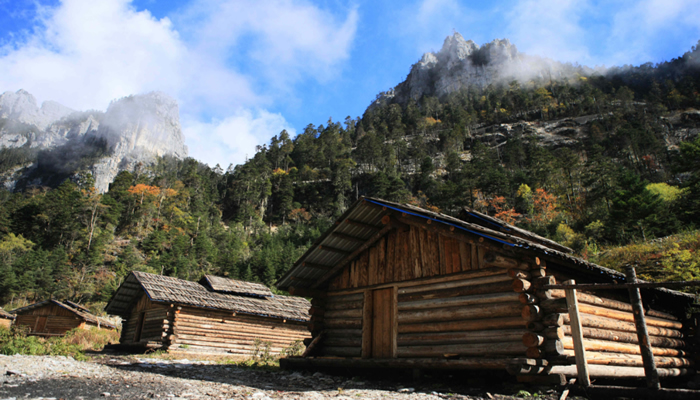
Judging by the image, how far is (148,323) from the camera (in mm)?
23062

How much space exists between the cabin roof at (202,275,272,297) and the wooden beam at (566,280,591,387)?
21227mm

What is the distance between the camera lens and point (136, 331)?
23859mm

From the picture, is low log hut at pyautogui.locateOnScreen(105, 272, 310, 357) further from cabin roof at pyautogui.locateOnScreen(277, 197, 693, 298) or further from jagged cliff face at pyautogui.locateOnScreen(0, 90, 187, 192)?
jagged cliff face at pyautogui.locateOnScreen(0, 90, 187, 192)

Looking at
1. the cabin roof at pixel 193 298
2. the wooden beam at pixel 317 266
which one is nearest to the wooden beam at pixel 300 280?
the wooden beam at pixel 317 266

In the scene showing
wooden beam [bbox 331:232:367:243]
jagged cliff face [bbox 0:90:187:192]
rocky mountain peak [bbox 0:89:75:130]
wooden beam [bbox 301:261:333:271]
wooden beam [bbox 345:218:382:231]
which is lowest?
wooden beam [bbox 301:261:333:271]

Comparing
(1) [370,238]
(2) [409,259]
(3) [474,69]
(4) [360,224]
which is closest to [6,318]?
(1) [370,238]

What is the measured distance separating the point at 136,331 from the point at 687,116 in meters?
123

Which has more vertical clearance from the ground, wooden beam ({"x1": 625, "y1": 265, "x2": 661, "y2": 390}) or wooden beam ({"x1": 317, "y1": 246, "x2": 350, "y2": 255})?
wooden beam ({"x1": 317, "y1": 246, "x2": 350, "y2": 255})

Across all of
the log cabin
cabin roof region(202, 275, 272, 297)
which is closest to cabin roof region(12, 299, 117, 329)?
the log cabin

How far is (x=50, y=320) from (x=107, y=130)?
13711 cm

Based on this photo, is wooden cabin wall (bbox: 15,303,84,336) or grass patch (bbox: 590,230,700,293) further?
wooden cabin wall (bbox: 15,303,84,336)

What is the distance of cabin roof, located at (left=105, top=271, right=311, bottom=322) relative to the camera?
21281mm

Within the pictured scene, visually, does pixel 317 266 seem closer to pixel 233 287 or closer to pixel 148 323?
pixel 233 287

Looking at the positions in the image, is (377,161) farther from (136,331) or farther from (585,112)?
(136,331)
